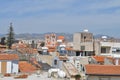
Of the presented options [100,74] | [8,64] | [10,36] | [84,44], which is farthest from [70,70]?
[10,36]

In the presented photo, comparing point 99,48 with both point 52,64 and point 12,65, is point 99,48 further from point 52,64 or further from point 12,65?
point 12,65

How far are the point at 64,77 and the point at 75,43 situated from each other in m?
35.7

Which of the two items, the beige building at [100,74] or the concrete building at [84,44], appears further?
the concrete building at [84,44]

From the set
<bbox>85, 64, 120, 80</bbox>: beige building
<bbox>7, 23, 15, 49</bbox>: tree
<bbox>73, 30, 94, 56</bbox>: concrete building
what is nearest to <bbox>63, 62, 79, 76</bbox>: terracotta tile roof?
<bbox>85, 64, 120, 80</bbox>: beige building

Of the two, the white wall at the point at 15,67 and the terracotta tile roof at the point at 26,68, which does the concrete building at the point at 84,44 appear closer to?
the terracotta tile roof at the point at 26,68

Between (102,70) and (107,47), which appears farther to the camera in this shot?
(107,47)

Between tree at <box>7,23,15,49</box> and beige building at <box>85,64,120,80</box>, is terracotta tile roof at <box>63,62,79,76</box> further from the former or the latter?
tree at <box>7,23,15,49</box>

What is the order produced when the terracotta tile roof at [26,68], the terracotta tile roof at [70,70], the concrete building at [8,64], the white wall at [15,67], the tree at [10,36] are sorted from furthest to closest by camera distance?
1. the tree at [10,36]
2. the white wall at [15,67]
3. the terracotta tile roof at [26,68]
4. the concrete building at [8,64]
5. the terracotta tile roof at [70,70]

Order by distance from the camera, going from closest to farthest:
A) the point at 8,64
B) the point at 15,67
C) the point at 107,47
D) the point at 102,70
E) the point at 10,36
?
the point at 102,70 < the point at 8,64 < the point at 15,67 < the point at 107,47 < the point at 10,36

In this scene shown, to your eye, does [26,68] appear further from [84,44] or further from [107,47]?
[84,44]

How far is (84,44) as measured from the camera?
71000mm

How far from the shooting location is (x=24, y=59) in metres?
56.5

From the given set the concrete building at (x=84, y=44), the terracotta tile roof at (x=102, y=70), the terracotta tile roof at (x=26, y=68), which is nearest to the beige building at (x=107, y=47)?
the concrete building at (x=84, y=44)

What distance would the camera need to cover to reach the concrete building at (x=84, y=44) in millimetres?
70069
